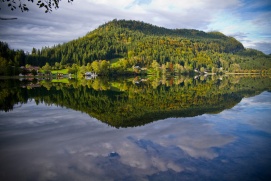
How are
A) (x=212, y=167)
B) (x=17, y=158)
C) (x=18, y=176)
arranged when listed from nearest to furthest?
(x=18, y=176), (x=212, y=167), (x=17, y=158)

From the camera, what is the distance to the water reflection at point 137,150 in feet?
34.3

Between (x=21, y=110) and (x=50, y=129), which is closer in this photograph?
(x=50, y=129)

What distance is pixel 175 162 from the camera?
1162 cm

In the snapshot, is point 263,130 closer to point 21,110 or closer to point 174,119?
point 174,119

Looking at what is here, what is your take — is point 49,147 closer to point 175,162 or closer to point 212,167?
point 175,162

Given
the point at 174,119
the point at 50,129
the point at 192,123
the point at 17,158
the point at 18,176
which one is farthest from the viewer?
the point at 174,119

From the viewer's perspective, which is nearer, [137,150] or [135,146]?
[137,150]

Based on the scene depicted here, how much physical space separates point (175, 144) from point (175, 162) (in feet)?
9.71

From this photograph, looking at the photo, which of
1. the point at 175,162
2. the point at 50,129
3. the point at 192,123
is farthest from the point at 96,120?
the point at 175,162

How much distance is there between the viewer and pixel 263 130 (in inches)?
711

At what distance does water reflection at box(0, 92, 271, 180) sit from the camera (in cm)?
1046

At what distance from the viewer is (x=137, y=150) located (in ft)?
43.9

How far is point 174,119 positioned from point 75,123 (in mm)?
8833

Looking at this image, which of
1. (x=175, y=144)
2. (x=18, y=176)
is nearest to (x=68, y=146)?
(x=18, y=176)
